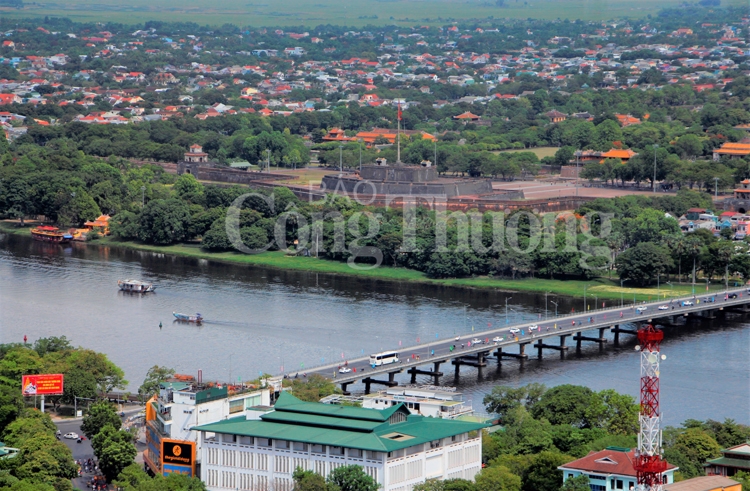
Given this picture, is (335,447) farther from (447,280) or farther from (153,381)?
(447,280)

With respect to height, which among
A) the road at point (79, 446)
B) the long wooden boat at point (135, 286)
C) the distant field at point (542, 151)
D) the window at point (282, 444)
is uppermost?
the distant field at point (542, 151)

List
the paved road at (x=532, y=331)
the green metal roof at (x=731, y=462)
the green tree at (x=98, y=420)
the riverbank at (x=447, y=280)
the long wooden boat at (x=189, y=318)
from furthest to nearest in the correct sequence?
the riverbank at (x=447, y=280) → the long wooden boat at (x=189, y=318) → the paved road at (x=532, y=331) → the green tree at (x=98, y=420) → the green metal roof at (x=731, y=462)

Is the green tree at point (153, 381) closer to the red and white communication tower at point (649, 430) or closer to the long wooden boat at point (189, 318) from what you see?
the long wooden boat at point (189, 318)

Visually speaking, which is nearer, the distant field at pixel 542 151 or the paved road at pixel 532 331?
the paved road at pixel 532 331

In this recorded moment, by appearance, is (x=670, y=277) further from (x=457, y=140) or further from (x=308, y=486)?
(x=457, y=140)

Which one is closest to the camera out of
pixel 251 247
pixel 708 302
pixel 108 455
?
pixel 108 455

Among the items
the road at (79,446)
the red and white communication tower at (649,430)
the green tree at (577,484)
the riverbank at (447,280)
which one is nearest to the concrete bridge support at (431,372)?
the road at (79,446)

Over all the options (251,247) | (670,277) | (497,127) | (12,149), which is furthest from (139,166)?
(670,277)
